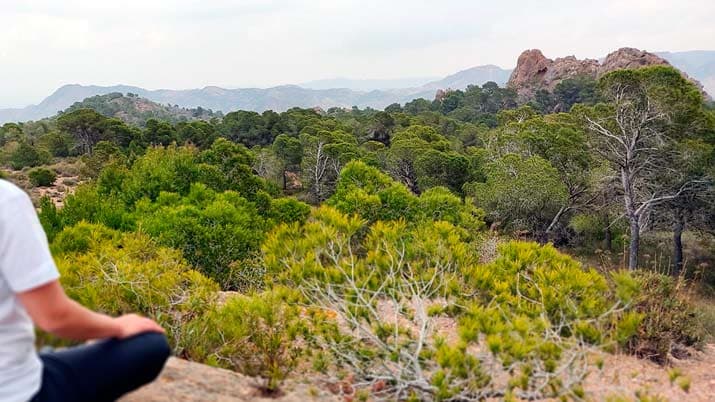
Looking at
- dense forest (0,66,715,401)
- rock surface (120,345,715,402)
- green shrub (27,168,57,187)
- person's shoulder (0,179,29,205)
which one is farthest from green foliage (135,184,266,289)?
green shrub (27,168,57,187)

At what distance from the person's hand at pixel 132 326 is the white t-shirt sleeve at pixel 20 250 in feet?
1.35

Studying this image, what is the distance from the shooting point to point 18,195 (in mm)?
1562

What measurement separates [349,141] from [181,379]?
28.2 meters

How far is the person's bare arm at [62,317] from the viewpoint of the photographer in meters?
1.57

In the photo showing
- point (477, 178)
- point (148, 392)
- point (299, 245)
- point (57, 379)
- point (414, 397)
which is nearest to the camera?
point (57, 379)

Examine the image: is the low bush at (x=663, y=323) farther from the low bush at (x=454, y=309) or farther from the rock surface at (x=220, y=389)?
the low bush at (x=454, y=309)

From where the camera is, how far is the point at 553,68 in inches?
2827

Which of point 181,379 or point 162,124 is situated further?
point 162,124

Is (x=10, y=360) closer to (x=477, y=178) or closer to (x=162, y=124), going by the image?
(x=477, y=178)

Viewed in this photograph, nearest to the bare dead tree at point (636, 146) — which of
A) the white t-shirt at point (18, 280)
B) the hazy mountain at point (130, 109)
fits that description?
the white t-shirt at point (18, 280)

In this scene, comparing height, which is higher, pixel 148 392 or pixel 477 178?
pixel 148 392

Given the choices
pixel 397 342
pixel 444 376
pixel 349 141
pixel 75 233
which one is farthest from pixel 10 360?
pixel 349 141

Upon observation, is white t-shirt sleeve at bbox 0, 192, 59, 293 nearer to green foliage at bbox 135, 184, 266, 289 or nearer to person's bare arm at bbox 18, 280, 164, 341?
person's bare arm at bbox 18, 280, 164, 341

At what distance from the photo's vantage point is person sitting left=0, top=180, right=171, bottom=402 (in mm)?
1518
